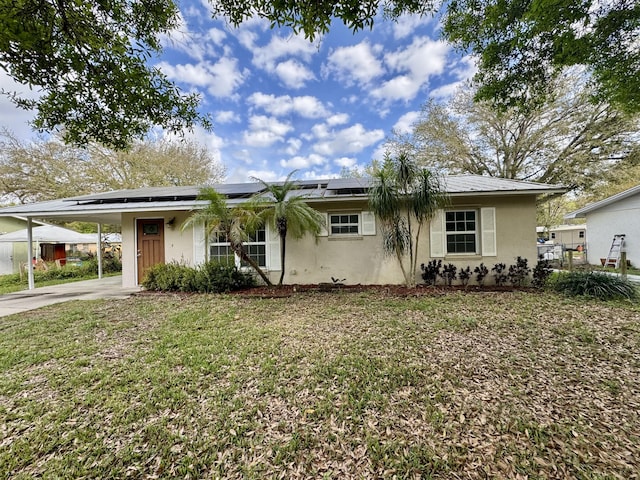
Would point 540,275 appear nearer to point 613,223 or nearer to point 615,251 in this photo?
point 615,251

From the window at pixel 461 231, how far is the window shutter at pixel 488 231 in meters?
0.26

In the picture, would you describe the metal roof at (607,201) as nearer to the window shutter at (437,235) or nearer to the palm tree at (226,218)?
the window shutter at (437,235)

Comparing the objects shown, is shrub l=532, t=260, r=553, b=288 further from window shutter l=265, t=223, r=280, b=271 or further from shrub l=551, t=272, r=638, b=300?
window shutter l=265, t=223, r=280, b=271

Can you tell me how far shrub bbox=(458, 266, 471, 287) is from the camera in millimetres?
7309

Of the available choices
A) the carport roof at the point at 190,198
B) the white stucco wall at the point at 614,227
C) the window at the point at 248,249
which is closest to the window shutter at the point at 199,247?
the window at the point at 248,249

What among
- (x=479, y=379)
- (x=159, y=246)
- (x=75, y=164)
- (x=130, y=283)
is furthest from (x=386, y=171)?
(x=75, y=164)

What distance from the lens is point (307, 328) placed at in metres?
4.39

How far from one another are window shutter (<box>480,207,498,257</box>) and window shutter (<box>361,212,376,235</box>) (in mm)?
2915

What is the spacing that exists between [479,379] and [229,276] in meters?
6.04

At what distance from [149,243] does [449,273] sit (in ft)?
29.0

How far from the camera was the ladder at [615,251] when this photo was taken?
11726 millimetres

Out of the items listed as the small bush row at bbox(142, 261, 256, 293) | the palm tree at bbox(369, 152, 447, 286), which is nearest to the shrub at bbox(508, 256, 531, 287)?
the palm tree at bbox(369, 152, 447, 286)

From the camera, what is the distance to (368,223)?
7.62 meters

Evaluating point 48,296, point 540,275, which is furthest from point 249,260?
point 540,275
